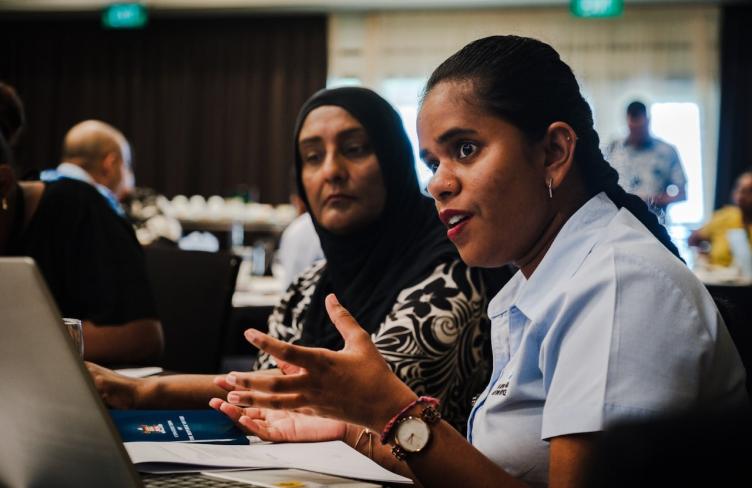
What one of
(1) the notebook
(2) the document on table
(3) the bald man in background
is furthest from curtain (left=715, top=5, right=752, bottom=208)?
(1) the notebook

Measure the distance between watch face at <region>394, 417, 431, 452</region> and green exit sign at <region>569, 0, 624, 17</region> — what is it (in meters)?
7.15

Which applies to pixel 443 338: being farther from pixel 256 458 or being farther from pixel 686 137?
pixel 686 137

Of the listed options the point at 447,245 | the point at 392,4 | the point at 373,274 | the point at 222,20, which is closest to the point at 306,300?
the point at 373,274

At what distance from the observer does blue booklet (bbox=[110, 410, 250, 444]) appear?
42.8 inches

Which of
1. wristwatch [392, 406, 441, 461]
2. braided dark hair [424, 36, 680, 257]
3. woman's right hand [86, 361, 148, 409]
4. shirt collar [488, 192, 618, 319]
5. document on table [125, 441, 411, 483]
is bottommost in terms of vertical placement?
woman's right hand [86, 361, 148, 409]

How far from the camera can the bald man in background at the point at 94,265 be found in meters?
1.87

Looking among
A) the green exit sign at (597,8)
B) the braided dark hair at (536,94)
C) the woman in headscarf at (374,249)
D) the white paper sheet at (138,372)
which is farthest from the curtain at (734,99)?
the braided dark hair at (536,94)

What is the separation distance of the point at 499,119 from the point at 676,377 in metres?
0.38

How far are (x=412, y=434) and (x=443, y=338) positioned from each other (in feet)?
1.87

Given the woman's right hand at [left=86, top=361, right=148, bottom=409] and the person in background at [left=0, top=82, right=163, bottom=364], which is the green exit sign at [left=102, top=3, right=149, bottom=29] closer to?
the person in background at [left=0, top=82, right=163, bottom=364]

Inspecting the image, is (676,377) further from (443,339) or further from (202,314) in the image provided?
(202,314)

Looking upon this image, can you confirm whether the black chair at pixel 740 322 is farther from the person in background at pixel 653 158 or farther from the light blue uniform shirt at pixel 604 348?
the person in background at pixel 653 158

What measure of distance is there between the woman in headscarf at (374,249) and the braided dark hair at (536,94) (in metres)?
0.48

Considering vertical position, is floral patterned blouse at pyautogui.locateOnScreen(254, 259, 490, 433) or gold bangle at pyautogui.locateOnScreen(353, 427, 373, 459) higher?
floral patterned blouse at pyautogui.locateOnScreen(254, 259, 490, 433)
